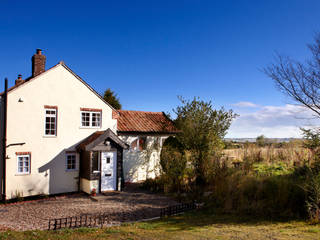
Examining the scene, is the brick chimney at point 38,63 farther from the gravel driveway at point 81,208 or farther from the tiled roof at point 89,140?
the gravel driveway at point 81,208

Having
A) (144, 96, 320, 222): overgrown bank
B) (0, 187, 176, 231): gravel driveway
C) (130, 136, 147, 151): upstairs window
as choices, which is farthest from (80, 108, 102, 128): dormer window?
(144, 96, 320, 222): overgrown bank

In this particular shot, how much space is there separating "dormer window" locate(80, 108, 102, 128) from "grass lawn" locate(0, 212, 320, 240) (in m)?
9.29

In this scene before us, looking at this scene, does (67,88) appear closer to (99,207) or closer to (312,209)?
(99,207)

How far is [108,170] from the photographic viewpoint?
17125 mm

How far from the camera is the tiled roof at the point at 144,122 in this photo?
20.5m

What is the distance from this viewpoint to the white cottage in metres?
14.8

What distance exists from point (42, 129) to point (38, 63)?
4.69 meters

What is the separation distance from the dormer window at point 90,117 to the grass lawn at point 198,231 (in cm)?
929

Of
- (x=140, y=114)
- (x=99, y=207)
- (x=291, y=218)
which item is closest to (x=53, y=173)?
(x=99, y=207)

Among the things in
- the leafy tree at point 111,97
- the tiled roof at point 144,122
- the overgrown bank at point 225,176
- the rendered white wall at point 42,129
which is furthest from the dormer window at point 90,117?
the leafy tree at point 111,97

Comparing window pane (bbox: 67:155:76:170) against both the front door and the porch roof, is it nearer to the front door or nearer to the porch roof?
the porch roof

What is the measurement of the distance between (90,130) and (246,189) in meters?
10.9

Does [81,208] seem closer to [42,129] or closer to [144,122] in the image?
[42,129]

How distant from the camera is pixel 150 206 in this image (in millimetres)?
13531
